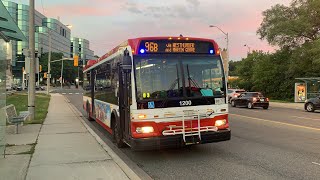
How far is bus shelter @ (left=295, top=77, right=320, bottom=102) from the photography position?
40.1 metres

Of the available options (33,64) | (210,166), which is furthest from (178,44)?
(33,64)

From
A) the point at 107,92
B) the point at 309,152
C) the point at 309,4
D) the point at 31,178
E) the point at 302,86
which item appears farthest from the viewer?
the point at 309,4

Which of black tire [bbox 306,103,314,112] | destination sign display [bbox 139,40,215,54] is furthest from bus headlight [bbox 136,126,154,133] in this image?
black tire [bbox 306,103,314,112]

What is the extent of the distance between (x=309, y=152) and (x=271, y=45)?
42.6 meters

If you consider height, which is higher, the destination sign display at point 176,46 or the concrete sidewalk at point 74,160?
the destination sign display at point 176,46

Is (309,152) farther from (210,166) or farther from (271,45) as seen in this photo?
(271,45)

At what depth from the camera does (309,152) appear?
9586 mm

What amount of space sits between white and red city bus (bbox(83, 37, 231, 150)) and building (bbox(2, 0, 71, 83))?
80154mm

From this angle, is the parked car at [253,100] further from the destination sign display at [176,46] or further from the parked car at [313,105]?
the destination sign display at [176,46]

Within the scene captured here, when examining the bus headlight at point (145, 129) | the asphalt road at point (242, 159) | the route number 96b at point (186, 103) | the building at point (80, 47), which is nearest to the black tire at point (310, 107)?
the asphalt road at point (242, 159)

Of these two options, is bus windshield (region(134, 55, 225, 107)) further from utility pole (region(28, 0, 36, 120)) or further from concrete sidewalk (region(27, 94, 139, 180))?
utility pole (region(28, 0, 36, 120))

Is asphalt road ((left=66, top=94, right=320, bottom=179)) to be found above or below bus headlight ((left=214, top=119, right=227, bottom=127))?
below

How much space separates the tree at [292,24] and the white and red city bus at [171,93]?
130 feet

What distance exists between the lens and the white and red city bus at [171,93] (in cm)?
855
